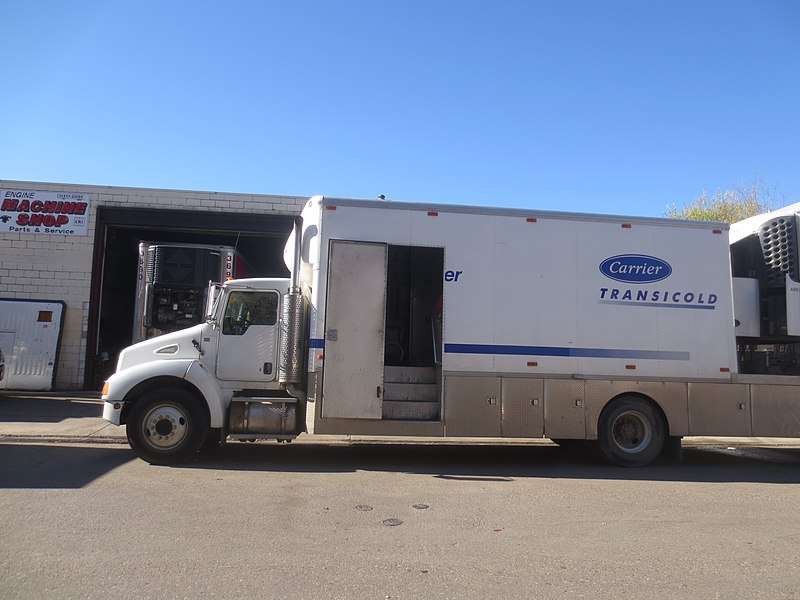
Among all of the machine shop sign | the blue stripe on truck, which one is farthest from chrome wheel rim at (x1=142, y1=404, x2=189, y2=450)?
the machine shop sign

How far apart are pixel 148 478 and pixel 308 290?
3244mm

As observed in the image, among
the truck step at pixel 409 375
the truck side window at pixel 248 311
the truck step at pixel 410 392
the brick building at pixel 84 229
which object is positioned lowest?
the truck step at pixel 410 392

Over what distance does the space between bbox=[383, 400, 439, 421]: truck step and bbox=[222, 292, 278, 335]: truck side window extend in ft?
6.80

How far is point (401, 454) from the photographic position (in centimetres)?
943

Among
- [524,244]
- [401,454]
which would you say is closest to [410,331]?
[401,454]

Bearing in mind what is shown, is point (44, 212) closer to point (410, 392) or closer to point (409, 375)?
point (409, 375)

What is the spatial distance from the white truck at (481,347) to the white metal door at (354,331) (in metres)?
0.02

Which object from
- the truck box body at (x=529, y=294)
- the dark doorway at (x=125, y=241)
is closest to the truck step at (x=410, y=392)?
the truck box body at (x=529, y=294)

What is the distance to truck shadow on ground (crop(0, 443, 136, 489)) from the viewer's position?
21.9 ft

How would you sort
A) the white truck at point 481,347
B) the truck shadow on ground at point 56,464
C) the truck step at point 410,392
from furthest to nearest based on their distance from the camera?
the truck step at point 410,392
the white truck at point 481,347
the truck shadow on ground at point 56,464

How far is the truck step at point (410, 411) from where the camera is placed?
8195 millimetres

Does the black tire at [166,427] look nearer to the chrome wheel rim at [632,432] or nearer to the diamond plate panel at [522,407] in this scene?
the diamond plate panel at [522,407]

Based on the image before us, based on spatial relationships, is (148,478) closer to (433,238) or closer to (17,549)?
(17,549)

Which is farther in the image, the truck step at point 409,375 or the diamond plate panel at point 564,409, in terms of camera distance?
the truck step at point 409,375
